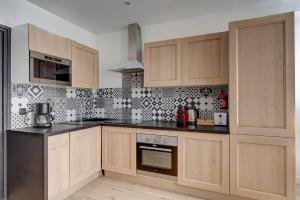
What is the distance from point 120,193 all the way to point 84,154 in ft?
2.25

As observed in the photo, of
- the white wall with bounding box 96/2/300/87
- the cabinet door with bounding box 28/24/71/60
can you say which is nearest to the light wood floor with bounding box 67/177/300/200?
the white wall with bounding box 96/2/300/87

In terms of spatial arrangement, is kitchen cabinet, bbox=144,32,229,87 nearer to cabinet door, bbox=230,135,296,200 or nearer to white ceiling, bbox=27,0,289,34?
white ceiling, bbox=27,0,289,34

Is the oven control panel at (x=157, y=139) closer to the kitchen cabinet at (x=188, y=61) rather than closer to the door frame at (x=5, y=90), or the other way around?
the kitchen cabinet at (x=188, y=61)

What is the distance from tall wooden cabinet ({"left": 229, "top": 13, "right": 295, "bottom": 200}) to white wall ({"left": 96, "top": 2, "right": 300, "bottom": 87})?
0.73 meters

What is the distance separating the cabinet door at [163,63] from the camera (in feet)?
8.38

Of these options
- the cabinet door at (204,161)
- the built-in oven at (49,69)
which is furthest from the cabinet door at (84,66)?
the cabinet door at (204,161)

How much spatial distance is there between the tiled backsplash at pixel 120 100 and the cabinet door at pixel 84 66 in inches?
14.1

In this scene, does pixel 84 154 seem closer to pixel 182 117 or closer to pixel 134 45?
pixel 182 117

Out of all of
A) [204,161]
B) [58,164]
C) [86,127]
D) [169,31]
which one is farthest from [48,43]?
[204,161]

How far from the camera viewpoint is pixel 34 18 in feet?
7.97

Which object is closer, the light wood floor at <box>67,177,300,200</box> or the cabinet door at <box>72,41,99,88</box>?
the light wood floor at <box>67,177,300,200</box>

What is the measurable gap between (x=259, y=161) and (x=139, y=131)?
4.63 feet

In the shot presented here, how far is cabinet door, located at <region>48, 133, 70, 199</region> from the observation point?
1966 millimetres

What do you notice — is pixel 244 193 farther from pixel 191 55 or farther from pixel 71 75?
pixel 71 75
